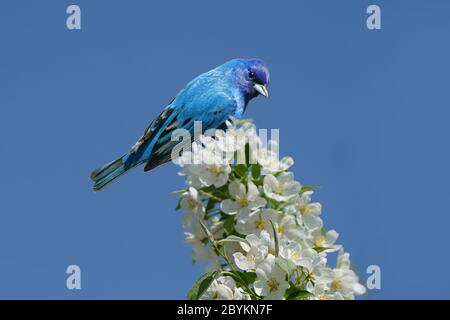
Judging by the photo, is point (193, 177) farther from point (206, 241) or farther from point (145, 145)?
point (145, 145)

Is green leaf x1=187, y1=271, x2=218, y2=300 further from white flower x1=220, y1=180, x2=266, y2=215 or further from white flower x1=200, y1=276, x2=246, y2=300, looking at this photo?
white flower x1=220, y1=180, x2=266, y2=215

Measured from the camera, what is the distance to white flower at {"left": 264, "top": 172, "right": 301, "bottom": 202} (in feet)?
7.75

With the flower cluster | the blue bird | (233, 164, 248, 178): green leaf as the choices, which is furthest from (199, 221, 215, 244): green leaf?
the blue bird

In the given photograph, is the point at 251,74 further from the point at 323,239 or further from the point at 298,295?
the point at 298,295

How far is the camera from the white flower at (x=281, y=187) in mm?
2363

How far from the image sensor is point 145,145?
6.43m

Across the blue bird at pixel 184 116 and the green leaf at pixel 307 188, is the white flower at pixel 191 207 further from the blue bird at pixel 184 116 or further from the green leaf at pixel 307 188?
the blue bird at pixel 184 116

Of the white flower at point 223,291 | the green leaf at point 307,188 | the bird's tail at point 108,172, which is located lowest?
A: the white flower at point 223,291

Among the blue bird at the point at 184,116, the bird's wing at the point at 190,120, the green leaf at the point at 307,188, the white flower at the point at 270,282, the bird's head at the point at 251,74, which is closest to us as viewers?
the white flower at the point at 270,282

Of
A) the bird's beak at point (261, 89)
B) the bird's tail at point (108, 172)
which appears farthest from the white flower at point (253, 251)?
the bird's beak at point (261, 89)

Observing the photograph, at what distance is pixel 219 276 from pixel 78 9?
5.94 m

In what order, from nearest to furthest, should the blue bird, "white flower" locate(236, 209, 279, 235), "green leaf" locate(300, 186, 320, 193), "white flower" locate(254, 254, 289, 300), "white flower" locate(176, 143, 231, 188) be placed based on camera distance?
"white flower" locate(254, 254, 289, 300) < "white flower" locate(236, 209, 279, 235) < "white flower" locate(176, 143, 231, 188) < "green leaf" locate(300, 186, 320, 193) < the blue bird

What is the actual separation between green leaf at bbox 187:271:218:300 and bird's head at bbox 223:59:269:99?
5.46 m
